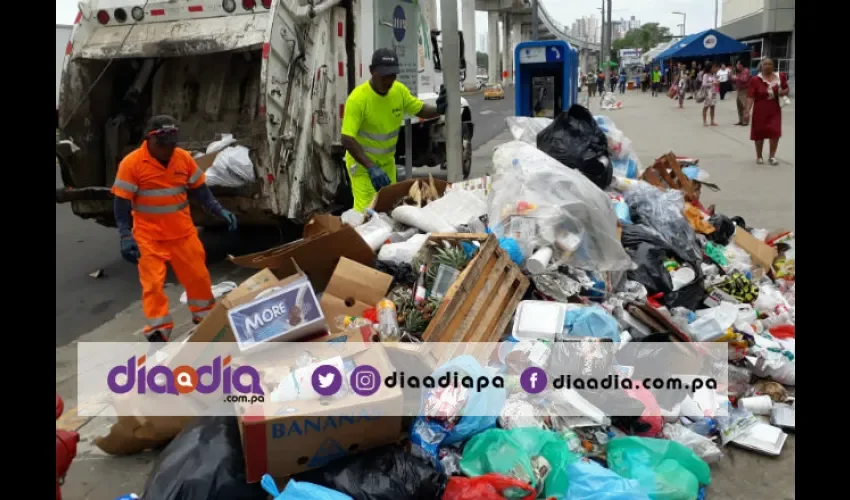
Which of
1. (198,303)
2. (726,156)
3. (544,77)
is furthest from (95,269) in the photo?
(726,156)

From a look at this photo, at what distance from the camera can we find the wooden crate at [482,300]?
3423mm

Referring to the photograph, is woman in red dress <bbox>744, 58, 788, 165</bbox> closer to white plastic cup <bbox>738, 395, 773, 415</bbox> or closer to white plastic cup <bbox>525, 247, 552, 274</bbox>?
white plastic cup <bbox>525, 247, 552, 274</bbox>

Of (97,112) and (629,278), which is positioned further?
(97,112)

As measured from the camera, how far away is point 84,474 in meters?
3.11

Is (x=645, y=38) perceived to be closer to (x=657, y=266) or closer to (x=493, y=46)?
(x=493, y=46)

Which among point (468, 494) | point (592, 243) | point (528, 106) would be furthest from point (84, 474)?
point (528, 106)

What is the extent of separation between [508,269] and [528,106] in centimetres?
689

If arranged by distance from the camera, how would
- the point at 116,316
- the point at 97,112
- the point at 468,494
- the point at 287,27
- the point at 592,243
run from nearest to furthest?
the point at 468,494 < the point at 592,243 < the point at 116,316 < the point at 287,27 < the point at 97,112

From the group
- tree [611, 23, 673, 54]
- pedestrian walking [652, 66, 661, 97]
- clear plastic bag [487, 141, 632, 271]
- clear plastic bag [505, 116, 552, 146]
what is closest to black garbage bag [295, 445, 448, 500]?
clear plastic bag [487, 141, 632, 271]

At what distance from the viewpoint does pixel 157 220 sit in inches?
167

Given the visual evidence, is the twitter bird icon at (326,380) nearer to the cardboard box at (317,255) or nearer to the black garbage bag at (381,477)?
the black garbage bag at (381,477)
